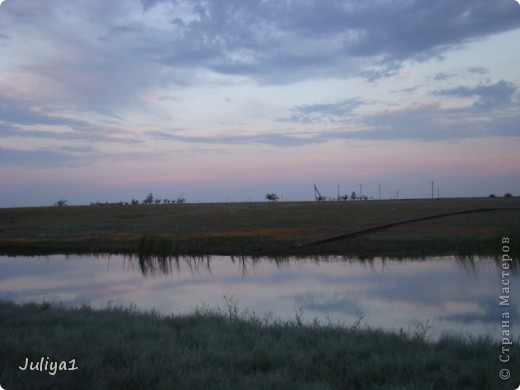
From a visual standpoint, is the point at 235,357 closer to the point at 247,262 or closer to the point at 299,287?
the point at 299,287

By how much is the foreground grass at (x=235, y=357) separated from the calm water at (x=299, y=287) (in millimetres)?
2470

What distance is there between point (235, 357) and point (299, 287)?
8.97 meters

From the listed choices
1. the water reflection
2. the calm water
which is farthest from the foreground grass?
the water reflection

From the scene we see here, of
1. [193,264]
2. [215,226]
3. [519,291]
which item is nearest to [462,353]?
[519,291]

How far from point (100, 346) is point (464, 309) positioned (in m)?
8.30

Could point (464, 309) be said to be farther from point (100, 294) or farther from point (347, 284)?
point (100, 294)

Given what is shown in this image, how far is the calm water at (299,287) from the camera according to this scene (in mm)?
11180

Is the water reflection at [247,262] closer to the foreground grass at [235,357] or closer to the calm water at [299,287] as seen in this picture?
the calm water at [299,287]

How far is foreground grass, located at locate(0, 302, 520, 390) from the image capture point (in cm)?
548

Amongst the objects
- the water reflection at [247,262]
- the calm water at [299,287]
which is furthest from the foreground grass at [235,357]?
the water reflection at [247,262]

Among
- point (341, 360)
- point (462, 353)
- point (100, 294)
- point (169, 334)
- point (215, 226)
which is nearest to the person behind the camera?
point (341, 360)

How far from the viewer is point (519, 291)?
13.3 metres

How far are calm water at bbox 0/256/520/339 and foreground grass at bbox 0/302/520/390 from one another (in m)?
2.47

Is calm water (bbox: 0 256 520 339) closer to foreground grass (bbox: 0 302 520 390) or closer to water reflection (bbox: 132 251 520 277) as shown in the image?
water reflection (bbox: 132 251 520 277)
